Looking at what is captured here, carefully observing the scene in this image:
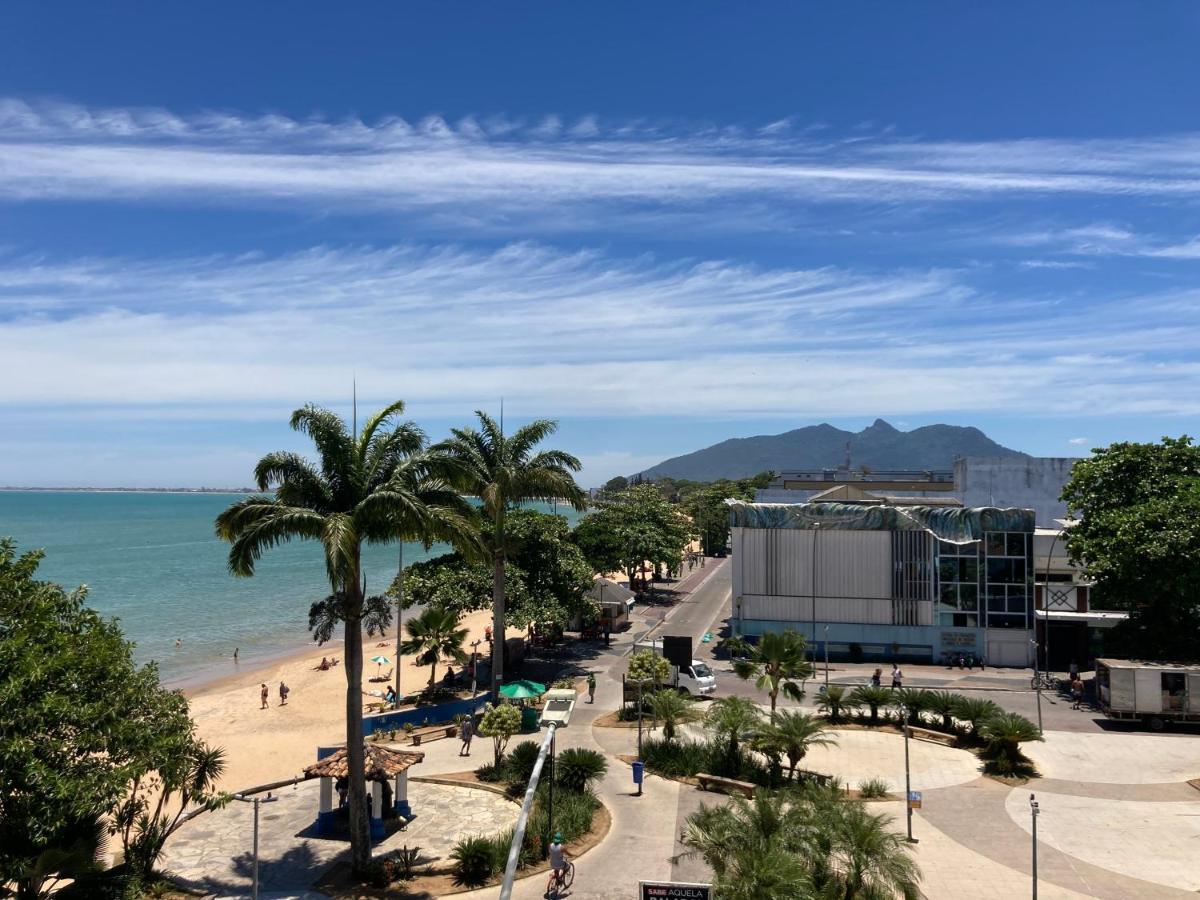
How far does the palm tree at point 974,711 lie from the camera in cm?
2719

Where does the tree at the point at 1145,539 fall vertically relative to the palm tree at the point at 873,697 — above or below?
above

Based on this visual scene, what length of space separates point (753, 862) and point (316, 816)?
1320 centimetres

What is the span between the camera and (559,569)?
126 ft

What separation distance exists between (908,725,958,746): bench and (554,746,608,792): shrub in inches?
469

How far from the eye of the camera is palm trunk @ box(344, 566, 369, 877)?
58.9 ft

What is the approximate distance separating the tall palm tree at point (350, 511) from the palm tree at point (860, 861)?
9.02 m

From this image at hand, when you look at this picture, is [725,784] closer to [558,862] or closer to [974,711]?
[558,862]

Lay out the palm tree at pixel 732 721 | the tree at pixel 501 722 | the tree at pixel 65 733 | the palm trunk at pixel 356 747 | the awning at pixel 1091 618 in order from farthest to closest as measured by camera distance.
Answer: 1. the awning at pixel 1091 618
2. the palm tree at pixel 732 721
3. the tree at pixel 501 722
4. the palm trunk at pixel 356 747
5. the tree at pixel 65 733

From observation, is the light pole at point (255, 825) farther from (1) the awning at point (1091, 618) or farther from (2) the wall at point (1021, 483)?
→ (2) the wall at point (1021, 483)

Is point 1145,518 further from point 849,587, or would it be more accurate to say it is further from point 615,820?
point 615,820

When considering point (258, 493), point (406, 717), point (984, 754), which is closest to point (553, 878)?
point (258, 493)

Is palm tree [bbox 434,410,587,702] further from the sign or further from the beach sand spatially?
the sign

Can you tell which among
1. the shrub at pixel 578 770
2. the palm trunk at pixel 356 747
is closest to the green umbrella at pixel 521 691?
the shrub at pixel 578 770

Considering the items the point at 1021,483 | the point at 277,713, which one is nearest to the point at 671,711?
the point at 277,713
